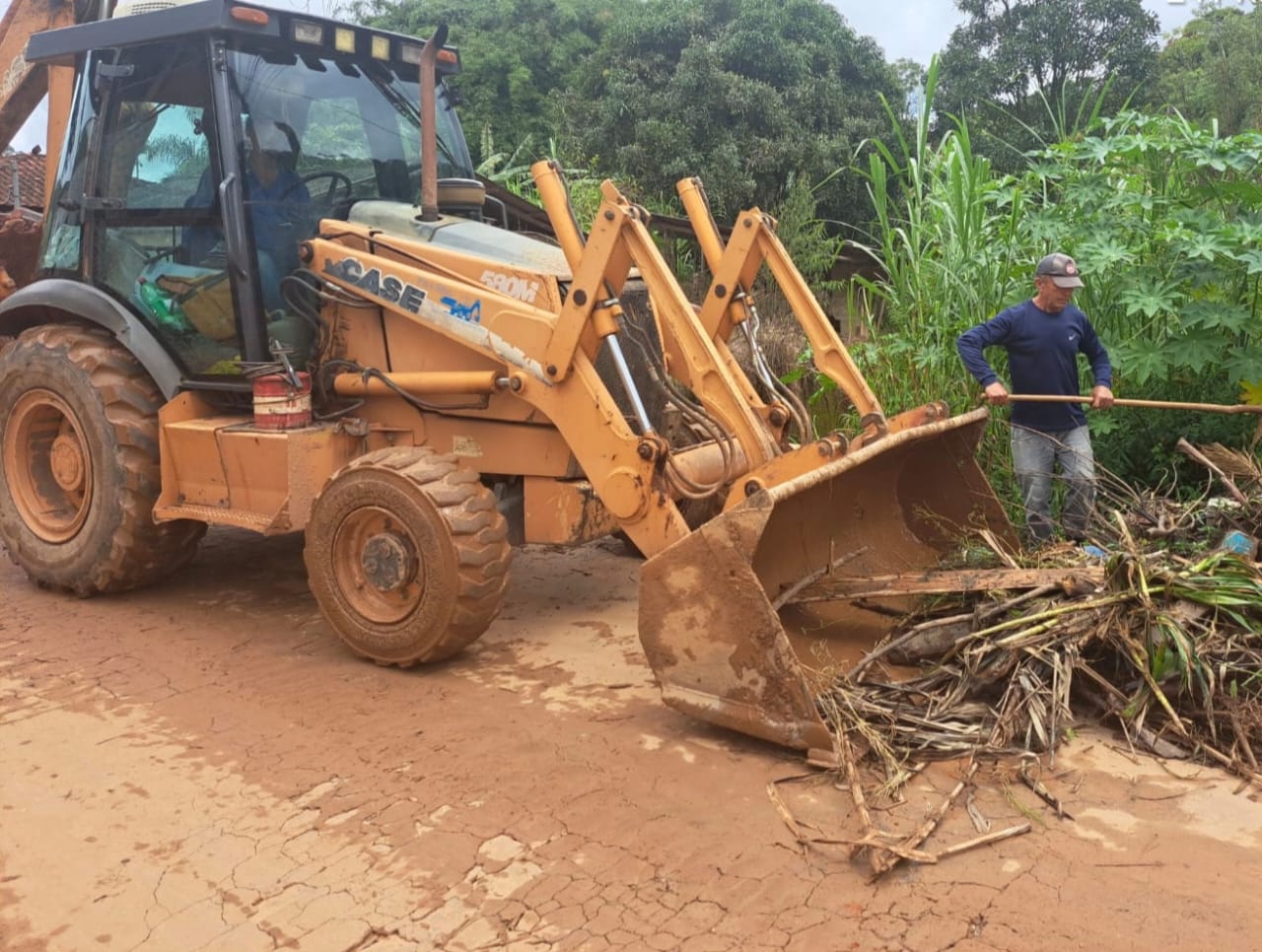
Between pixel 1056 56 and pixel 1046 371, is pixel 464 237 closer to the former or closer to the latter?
pixel 1046 371

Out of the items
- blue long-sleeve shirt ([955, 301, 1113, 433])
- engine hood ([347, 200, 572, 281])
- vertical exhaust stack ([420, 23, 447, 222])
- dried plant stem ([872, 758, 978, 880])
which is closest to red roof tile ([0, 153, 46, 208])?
engine hood ([347, 200, 572, 281])

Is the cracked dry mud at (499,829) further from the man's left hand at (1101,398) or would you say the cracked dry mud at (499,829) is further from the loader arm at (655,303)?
the man's left hand at (1101,398)

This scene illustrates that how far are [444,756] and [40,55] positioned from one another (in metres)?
4.01

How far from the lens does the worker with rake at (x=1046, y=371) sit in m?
4.98

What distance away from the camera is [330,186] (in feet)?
16.9

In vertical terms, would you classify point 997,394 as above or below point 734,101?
below

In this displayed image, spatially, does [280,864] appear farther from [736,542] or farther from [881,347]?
[881,347]

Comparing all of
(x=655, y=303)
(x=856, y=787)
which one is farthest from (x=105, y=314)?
(x=856, y=787)

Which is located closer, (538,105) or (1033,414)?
(1033,414)

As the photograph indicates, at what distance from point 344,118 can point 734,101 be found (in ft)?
26.2

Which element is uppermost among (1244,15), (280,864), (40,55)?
(1244,15)

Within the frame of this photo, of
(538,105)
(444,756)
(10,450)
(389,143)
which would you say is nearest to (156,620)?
(10,450)

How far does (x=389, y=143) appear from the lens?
17.7ft

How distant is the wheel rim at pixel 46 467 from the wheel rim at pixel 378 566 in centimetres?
161
